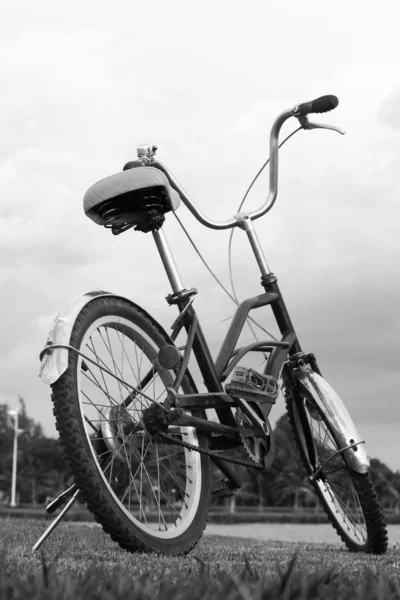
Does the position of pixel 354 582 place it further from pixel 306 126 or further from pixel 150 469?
pixel 306 126

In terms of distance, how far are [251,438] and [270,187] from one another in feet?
6.31

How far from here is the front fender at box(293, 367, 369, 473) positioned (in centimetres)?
502

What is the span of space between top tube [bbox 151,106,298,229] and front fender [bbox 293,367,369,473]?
1.11 metres

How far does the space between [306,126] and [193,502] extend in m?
2.87

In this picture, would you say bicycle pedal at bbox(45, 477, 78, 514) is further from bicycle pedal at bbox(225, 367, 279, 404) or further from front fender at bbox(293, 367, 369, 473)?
front fender at bbox(293, 367, 369, 473)

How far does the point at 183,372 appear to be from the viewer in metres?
4.15

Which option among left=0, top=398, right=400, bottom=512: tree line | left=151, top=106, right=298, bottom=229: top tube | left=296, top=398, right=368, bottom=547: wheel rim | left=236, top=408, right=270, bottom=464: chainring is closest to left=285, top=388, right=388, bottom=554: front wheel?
left=296, top=398, right=368, bottom=547: wheel rim

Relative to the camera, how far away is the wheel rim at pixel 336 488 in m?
5.31

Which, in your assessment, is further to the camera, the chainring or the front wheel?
the front wheel

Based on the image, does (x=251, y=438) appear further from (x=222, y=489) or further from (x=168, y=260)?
(x=168, y=260)

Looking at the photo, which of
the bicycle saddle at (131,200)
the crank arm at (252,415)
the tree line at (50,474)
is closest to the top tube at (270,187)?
the bicycle saddle at (131,200)

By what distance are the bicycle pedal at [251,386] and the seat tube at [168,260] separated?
59 cm

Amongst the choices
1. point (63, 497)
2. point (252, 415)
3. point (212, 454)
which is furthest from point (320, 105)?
point (63, 497)

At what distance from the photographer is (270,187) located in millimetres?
5551
